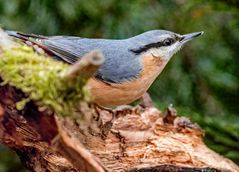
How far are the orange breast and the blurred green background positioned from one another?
50 cm

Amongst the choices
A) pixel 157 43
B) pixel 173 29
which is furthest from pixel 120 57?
pixel 173 29

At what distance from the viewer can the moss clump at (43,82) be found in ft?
5.14

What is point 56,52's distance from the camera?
2434 millimetres

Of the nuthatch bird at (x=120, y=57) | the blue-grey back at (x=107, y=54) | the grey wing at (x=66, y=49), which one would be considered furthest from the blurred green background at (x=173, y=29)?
the grey wing at (x=66, y=49)

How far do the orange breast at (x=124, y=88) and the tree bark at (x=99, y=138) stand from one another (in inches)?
1.9

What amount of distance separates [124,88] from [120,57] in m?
0.13

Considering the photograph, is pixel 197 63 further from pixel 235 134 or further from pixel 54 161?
pixel 54 161

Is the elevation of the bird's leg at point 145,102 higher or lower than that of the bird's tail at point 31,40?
lower

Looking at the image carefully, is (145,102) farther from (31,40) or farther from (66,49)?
(31,40)

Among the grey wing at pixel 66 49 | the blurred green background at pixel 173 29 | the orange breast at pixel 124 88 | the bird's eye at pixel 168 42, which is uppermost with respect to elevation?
the blurred green background at pixel 173 29

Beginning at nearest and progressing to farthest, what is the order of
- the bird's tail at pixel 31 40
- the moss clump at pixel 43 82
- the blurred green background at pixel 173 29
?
the moss clump at pixel 43 82 < the bird's tail at pixel 31 40 < the blurred green background at pixel 173 29

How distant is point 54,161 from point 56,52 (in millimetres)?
462

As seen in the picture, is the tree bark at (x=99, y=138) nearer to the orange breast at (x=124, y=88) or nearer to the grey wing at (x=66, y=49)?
the orange breast at (x=124, y=88)

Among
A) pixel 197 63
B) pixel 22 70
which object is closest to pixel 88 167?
pixel 22 70
